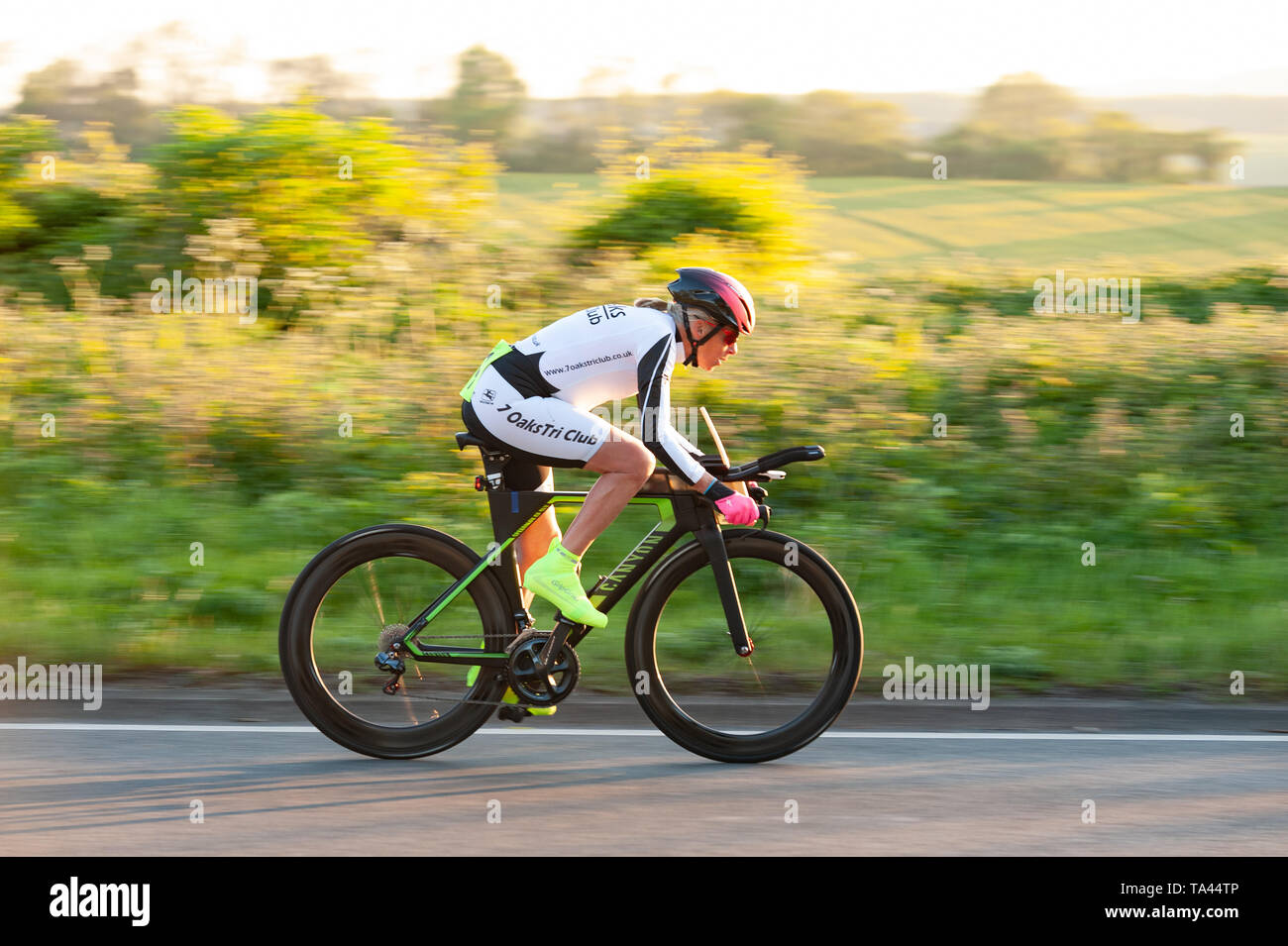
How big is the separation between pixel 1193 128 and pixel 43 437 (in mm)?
18770

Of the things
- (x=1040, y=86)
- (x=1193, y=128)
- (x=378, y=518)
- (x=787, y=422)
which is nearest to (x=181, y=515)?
(x=378, y=518)

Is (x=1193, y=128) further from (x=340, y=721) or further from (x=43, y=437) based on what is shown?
(x=340, y=721)

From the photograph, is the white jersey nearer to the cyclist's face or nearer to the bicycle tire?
the cyclist's face

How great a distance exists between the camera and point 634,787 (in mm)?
4816

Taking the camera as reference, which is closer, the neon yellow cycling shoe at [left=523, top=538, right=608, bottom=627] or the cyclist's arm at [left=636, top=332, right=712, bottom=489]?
the cyclist's arm at [left=636, top=332, right=712, bottom=489]

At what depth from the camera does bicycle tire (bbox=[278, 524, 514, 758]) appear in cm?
509

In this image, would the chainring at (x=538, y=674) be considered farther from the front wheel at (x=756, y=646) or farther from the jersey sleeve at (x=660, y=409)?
the jersey sleeve at (x=660, y=409)

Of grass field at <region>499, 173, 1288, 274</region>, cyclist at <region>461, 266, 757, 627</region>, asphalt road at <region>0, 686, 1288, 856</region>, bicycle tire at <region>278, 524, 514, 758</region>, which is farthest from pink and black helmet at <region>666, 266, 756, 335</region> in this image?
grass field at <region>499, 173, 1288, 274</region>

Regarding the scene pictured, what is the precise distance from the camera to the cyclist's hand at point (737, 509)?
4.96 meters

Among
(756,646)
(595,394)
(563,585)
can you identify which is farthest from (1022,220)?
(563,585)

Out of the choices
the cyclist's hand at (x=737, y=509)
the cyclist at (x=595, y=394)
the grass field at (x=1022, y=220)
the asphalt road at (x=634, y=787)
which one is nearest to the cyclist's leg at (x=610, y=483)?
the cyclist at (x=595, y=394)

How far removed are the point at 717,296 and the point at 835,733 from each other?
1.97m

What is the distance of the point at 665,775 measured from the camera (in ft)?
16.3

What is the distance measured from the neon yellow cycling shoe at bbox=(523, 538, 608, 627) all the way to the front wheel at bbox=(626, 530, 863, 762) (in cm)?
25
